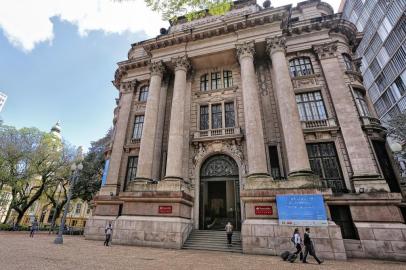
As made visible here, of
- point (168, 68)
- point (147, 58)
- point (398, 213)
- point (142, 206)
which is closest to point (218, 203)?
point (142, 206)

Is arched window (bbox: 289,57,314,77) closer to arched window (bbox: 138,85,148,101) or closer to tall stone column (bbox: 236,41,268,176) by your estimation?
tall stone column (bbox: 236,41,268,176)

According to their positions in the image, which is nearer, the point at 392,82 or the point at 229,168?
the point at 229,168

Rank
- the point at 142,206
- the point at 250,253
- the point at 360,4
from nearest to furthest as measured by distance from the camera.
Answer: the point at 250,253, the point at 142,206, the point at 360,4

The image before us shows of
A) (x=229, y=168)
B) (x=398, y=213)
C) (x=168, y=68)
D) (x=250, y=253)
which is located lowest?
(x=250, y=253)

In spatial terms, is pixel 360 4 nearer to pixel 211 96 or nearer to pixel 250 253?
pixel 211 96

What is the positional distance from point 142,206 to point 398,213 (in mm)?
14937

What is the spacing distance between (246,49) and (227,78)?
3.48 metres

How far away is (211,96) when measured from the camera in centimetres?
1953

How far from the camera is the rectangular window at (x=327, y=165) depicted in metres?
14.3

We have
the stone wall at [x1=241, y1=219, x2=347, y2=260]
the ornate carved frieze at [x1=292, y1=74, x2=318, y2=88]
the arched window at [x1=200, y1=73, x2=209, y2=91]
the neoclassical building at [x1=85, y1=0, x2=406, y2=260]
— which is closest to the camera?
the stone wall at [x1=241, y1=219, x2=347, y2=260]

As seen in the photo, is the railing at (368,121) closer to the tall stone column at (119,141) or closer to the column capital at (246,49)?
the column capital at (246,49)

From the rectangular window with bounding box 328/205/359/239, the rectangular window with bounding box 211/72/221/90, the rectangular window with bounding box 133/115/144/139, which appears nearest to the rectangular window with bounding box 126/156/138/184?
the rectangular window with bounding box 133/115/144/139

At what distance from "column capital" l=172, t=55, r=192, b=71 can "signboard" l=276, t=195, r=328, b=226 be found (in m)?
13.6

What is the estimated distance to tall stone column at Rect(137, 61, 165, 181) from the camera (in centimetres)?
1603
